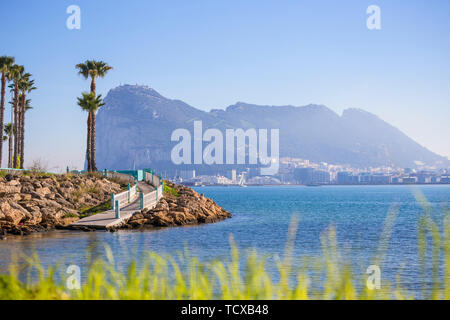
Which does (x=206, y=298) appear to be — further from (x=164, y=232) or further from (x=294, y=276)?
(x=164, y=232)

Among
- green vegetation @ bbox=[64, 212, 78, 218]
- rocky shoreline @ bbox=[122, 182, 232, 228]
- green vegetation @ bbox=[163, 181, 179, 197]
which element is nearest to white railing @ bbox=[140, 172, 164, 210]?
rocky shoreline @ bbox=[122, 182, 232, 228]

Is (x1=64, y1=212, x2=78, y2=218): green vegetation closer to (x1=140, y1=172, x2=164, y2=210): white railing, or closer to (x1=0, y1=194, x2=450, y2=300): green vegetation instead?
(x1=140, y1=172, x2=164, y2=210): white railing

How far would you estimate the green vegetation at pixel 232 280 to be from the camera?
5.79m

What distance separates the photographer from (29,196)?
1394 inches

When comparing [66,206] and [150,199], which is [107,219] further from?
[150,199]

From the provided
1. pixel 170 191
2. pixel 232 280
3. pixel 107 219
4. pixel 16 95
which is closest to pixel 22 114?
pixel 16 95

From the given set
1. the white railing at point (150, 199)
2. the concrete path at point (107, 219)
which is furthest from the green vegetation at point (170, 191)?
the concrete path at point (107, 219)

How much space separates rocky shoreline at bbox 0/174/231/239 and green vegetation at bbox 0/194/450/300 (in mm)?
13323

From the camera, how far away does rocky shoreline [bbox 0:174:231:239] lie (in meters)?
31.0

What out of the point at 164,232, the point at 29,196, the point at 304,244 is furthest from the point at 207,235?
the point at 29,196
